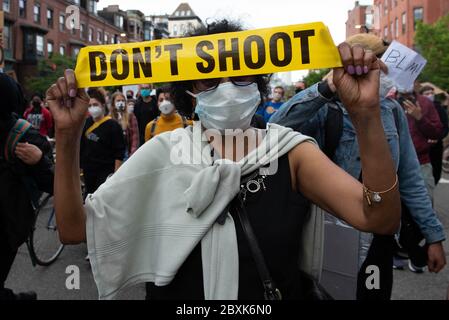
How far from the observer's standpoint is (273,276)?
1.63m

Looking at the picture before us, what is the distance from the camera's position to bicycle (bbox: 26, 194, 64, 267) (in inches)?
199

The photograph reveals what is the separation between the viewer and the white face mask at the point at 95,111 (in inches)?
211

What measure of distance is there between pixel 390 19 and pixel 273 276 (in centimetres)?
5989

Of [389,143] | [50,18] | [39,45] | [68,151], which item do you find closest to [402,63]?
[389,143]

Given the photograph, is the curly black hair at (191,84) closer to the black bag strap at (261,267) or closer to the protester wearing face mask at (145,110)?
the black bag strap at (261,267)

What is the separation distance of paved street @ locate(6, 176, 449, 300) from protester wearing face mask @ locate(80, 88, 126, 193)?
1.01 m

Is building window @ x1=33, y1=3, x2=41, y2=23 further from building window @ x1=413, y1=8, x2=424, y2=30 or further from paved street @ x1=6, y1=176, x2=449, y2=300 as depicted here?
paved street @ x1=6, y1=176, x2=449, y2=300

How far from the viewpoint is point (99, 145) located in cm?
547

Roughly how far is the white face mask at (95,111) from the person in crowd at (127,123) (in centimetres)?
190

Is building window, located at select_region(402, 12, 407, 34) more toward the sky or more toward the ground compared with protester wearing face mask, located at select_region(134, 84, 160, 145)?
more toward the sky

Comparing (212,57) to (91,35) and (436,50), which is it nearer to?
(436,50)

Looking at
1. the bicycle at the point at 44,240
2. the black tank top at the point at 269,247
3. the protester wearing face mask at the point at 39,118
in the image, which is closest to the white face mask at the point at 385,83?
the black tank top at the point at 269,247

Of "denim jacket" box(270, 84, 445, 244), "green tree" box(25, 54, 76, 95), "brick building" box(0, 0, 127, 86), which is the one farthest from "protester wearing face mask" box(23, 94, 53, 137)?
"green tree" box(25, 54, 76, 95)

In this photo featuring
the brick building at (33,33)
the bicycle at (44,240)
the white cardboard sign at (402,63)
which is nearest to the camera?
the white cardboard sign at (402,63)
